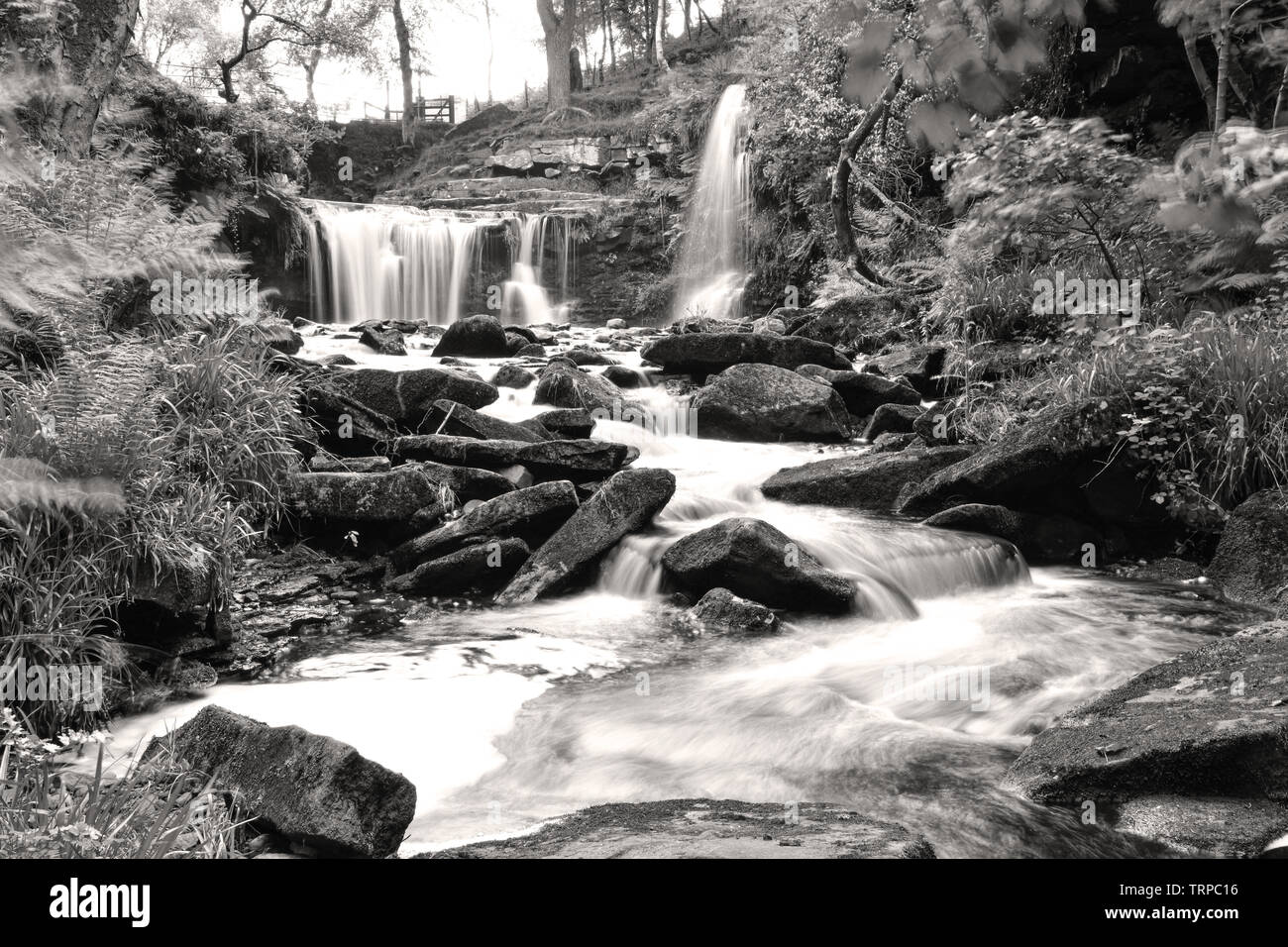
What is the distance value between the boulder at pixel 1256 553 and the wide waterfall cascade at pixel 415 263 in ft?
51.9

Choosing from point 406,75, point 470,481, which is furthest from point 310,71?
point 470,481

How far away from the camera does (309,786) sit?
9.90ft

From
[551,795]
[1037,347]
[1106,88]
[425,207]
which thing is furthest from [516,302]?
[551,795]

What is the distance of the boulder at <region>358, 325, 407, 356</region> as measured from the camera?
1412 centimetres

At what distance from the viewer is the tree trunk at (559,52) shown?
111 feet

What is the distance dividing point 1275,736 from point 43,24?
10.5 m

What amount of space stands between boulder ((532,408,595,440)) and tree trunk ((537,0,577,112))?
27463 millimetres

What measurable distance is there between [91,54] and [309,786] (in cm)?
877

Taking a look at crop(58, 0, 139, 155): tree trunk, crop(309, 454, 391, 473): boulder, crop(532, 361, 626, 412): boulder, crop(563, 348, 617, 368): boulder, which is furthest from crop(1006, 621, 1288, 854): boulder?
crop(563, 348, 617, 368): boulder

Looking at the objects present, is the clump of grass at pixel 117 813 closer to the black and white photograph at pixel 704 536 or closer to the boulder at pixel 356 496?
the black and white photograph at pixel 704 536

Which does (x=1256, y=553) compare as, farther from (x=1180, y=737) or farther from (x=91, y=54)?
(x=91, y=54)

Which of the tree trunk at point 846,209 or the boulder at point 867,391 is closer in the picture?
the boulder at point 867,391

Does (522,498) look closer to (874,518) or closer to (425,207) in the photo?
(874,518)

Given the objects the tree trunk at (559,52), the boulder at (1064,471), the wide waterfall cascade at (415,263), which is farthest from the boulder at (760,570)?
the tree trunk at (559,52)
